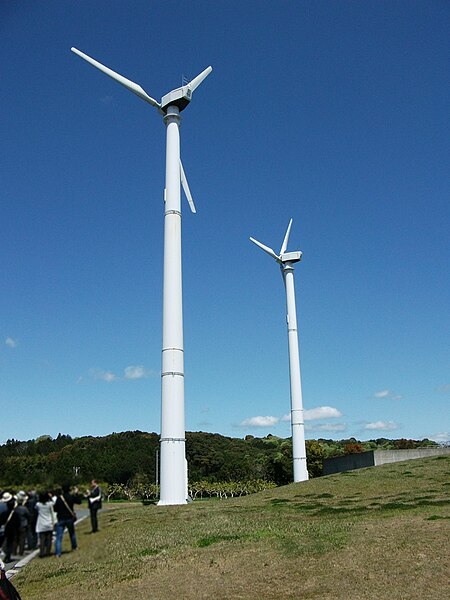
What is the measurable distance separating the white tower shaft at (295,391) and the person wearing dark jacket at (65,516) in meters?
77.7

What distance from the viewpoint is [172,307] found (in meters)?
48.7

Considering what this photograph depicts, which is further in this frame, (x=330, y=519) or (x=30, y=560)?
(x=330, y=519)

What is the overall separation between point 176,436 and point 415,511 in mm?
18806

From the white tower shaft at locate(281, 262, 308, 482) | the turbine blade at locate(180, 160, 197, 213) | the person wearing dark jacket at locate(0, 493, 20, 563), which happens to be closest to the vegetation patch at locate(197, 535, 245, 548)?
the person wearing dark jacket at locate(0, 493, 20, 563)

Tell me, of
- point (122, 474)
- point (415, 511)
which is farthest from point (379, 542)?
point (122, 474)

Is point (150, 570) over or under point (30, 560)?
under

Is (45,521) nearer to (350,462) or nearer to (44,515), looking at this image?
(44,515)

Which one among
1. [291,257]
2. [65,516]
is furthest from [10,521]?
[291,257]

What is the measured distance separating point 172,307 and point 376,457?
3974 centimetres

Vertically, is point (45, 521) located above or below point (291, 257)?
below

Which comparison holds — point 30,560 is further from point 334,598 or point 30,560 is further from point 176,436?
point 176,436

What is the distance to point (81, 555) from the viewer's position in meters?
4.09

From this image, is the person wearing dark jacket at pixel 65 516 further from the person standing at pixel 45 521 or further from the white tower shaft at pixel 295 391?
the white tower shaft at pixel 295 391

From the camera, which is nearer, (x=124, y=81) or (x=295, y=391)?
(x=124, y=81)
